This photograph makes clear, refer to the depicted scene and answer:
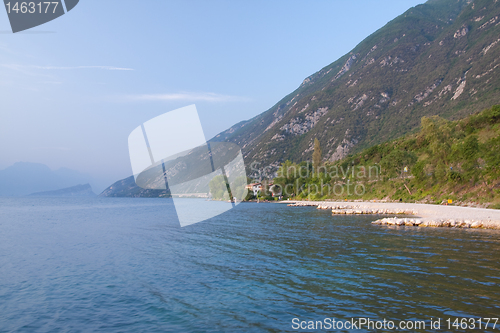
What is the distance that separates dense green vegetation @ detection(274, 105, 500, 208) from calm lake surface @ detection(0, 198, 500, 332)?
22712 mm

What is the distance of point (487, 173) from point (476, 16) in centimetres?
22261

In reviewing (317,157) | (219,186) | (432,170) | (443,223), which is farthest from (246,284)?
(219,186)

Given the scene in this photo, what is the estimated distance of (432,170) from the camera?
56.5 metres

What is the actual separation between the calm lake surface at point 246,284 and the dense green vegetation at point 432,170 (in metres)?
22.7

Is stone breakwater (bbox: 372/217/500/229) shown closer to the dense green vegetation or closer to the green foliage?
the dense green vegetation

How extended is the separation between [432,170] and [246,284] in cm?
5658

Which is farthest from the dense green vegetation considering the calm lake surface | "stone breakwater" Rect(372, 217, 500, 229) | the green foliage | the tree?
the green foliage

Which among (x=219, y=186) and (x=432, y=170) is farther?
(x=219, y=186)

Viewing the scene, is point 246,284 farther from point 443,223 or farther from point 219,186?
point 219,186

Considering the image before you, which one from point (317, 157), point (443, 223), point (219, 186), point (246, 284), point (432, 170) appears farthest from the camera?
point (219, 186)

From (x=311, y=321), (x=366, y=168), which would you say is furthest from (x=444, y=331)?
(x=366, y=168)

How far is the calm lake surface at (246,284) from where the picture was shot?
9953 mm

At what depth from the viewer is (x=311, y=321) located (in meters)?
9.40

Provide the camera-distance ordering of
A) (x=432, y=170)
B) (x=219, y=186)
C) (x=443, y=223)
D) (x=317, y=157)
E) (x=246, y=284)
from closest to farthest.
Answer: (x=246, y=284), (x=443, y=223), (x=432, y=170), (x=317, y=157), (x=219, y=186)
